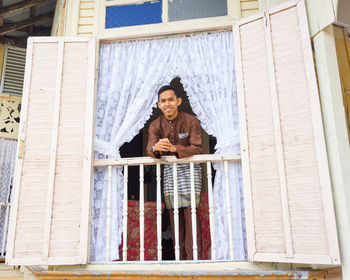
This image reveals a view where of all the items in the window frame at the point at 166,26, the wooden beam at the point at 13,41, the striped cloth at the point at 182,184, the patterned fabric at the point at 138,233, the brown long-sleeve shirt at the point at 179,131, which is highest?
the wooden beam at the point at 13,41

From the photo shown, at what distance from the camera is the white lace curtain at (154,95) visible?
4375mm

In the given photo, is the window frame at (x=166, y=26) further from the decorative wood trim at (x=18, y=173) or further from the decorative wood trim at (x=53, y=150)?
the decorative wood trim at (x=18, y=173)

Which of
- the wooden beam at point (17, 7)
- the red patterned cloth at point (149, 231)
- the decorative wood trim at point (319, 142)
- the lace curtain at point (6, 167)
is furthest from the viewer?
the lace curtain at point (6, 167)

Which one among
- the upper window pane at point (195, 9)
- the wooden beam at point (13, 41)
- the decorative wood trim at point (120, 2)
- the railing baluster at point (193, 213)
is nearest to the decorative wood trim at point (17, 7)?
the wooden beam at point (13, 41)

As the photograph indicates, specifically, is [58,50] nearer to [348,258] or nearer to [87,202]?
[87,202]

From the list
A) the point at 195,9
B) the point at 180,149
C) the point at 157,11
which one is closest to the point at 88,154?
the point at 180,149

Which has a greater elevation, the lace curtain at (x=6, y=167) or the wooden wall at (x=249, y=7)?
the wooden wall at (x=249, y=7)

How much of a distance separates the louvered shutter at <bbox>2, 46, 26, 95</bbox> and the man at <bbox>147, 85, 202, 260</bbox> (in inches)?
198

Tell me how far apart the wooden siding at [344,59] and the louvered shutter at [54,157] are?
2.72 meters

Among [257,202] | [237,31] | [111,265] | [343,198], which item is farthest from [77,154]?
[343,198]

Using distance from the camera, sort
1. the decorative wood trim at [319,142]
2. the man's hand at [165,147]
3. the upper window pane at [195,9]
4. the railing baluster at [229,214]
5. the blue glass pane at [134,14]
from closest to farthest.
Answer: the decorative wood trim at [319,142] → the railing baluster at [229,214] → the man's hand at [165,147] → the upper window pane at [195,9] → the blue glass pane at [134,14]

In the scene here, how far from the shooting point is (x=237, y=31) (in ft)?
15.0

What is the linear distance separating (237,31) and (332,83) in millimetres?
1289

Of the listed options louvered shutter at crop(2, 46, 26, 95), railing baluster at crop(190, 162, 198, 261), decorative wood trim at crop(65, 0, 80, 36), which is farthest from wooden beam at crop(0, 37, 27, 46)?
railing baluster at crop(190, 162, 198, 261)
